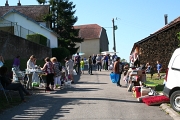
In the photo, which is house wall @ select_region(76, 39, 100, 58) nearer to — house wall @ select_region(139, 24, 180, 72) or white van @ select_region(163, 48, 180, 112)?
house wall @ select_region(139, 24, 180, 72)

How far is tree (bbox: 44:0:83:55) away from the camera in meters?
52.2

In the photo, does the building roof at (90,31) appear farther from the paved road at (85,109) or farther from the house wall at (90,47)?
the paved road at (85,109)

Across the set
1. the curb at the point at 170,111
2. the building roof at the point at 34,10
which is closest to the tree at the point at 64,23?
the building roof at the point at 34,10

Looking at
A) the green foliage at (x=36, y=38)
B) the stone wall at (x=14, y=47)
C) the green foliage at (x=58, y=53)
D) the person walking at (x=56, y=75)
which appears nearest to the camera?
the person walking at (x=56, y=75)

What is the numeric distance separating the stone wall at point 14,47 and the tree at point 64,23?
2232 centimetres

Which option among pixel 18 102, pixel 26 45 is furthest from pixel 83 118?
pixel 26 45

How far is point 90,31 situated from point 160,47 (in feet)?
174

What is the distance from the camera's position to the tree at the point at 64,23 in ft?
171

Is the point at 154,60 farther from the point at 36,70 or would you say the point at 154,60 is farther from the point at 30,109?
the point at 30,109

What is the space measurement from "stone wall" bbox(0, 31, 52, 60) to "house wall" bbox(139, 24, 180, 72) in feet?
32.4

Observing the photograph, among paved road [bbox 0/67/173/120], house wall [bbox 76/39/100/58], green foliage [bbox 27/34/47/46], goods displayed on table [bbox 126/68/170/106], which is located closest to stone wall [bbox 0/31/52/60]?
green foliage [bbox 27/34/47/46]

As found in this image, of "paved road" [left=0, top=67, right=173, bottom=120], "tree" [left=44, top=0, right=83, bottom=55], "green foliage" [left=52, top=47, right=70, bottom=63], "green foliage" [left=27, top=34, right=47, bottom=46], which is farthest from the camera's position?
"tree" [left=44, top=0, right=83, bottom=55]

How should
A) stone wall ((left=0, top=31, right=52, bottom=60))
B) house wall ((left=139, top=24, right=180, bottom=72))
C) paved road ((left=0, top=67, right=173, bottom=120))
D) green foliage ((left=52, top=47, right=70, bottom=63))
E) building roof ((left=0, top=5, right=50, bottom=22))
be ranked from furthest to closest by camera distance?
1. building roof ((left=0, top=5, right=50, bottom=22))
2. green foliage ((left=52, top=47, right=70, bottom=63))
3. house wall ((left=139, top=24, right=180, bottom=72))
4. stone wall ((left=0, top=31, right=52, bottom=60))
5. paved road ((left=0, top=67, right=173, bottom=120))

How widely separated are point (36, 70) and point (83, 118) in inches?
284
